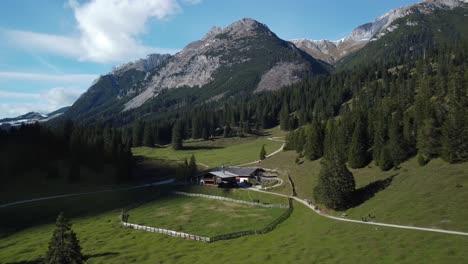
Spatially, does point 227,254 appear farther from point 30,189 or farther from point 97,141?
point 97,141

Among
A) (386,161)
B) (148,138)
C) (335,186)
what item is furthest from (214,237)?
(148,138)

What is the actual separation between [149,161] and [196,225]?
84.9m

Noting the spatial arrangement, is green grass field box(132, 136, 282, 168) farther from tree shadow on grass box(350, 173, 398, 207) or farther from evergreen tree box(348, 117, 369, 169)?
tree shadow on grass box(350, 173, 398, 207)

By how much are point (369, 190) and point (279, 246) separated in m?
29.5

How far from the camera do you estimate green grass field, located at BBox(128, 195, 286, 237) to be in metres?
73.2

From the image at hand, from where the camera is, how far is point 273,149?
516 ft

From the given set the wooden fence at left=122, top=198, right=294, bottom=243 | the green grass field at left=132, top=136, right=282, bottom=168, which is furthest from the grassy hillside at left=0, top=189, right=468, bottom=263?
the green grass field at left=132, top=136, right=282, bottom=168

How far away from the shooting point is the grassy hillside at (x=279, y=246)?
1855 inches

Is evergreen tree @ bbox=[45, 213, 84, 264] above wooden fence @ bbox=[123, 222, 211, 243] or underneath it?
above

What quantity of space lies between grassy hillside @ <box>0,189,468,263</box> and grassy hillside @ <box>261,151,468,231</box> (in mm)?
4891

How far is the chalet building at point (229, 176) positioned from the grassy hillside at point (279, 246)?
1358 inches

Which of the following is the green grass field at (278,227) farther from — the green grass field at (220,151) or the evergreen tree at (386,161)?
the green grass field at (220,151)

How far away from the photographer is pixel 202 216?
3258 inches

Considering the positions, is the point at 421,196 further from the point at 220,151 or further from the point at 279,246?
the point at 220,151
